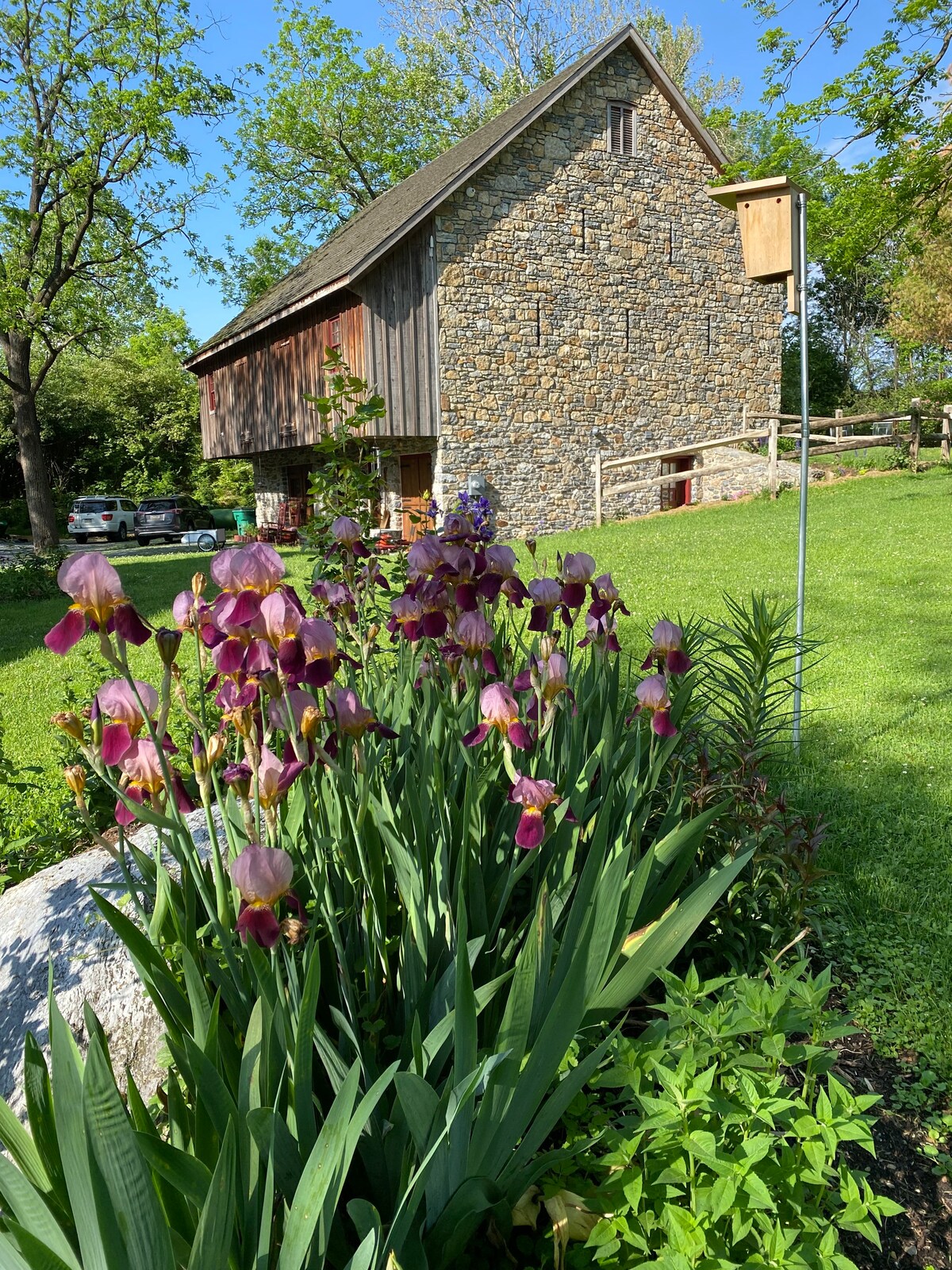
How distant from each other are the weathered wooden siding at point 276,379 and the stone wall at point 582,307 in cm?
206

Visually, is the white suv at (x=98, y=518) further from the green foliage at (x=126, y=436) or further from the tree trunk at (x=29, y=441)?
the tree trunk at (x=29, y=441)

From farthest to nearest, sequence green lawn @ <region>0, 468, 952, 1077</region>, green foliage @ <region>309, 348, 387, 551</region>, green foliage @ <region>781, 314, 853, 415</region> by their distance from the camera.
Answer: green foliage @ <region>781, 314, 853, 415</region> → green foliage @ <region>309, 348, 387, 551</region> → green lawn @ <region>0, 468, 952, 1077</region>

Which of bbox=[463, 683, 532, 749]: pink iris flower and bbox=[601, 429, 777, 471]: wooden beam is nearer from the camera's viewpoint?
bbox=[463, 683, 532, 749]: pink iris flower

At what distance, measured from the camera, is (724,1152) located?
1259mm

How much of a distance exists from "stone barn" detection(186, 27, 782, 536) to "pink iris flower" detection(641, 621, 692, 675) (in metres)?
13.0

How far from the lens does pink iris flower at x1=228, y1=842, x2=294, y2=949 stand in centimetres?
117

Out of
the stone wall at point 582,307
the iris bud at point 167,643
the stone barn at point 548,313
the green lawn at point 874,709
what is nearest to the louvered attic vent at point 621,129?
the stone barn at point 548,313

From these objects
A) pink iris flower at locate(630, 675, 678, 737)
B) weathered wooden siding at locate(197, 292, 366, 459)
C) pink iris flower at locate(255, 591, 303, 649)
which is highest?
weathered wooden siding at locate(197, 292, 366, 459)

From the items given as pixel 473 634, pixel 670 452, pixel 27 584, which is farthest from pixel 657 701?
pixel 670 452

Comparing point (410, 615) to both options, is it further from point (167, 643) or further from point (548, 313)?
point (548, 313)

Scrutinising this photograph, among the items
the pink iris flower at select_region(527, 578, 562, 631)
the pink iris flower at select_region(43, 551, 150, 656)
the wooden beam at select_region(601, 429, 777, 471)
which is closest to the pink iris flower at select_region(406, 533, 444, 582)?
the pink iris flower at select_region(527, 578, 562, 631)

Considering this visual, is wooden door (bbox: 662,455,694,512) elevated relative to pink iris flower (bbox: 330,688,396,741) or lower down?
elevated

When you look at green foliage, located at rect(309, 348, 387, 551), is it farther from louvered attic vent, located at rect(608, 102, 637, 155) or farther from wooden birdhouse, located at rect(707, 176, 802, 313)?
louvered attic vent, located at rect(608, 102, 637, 155)

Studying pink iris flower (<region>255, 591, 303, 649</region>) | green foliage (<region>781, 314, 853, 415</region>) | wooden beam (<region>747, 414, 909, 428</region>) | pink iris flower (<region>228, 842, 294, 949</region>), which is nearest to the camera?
pink iris flower (<region>228, 842, 294, 949</region>)
